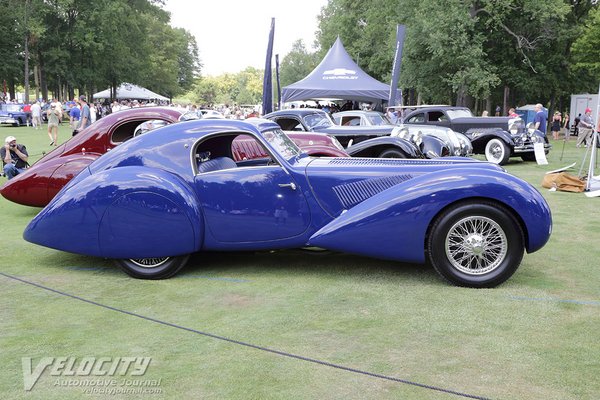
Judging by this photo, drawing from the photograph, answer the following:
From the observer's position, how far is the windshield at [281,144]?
5848mm

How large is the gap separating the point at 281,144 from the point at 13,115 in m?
35.9

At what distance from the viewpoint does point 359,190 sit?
555 centimetres

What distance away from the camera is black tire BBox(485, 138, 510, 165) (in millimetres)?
15922

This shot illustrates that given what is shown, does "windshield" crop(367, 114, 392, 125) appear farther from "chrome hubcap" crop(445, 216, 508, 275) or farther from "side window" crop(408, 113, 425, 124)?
"chrome hubcap" crop(445, 216, 508, 275)

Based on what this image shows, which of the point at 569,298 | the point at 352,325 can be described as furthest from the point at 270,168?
the point at 569,298

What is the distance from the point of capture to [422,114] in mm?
18016

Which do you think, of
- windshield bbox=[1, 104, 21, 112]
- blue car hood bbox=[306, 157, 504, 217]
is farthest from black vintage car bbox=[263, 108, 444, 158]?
windshield bbox=[1, 104, 21, 112]

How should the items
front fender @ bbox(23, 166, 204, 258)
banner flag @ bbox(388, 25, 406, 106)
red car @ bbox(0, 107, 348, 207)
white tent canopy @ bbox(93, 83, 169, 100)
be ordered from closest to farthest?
front fender @ bbox(23, 166, 204, 258)
red car @ bbox(0, 107, 348, 207)
banner flag @ bbox(388, 25, 406, 106)
white tent canopy @ bbox(93, 83, 169, 100)

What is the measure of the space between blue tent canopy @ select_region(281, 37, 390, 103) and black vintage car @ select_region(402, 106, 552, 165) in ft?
22.9

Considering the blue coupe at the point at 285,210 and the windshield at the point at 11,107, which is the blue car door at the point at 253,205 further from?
the windshield at the point at 11,107

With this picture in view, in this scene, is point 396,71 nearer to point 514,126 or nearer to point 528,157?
point 514,126

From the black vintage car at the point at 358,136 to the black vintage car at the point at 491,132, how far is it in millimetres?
3126

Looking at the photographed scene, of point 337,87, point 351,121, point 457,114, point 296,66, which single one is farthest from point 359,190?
point 296,66

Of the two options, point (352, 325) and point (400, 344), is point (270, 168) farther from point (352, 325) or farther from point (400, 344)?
point (400, 344)
